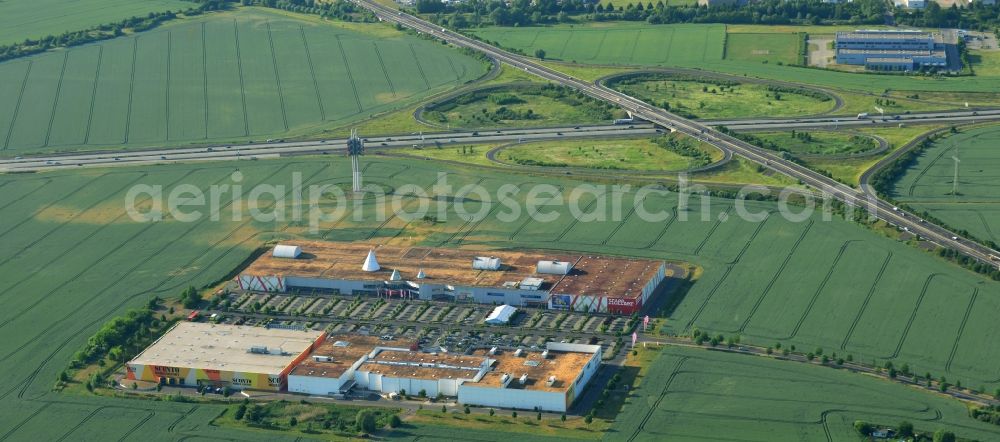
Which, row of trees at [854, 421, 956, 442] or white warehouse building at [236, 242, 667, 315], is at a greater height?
white warehouse building at [236, 242, 667, 315]

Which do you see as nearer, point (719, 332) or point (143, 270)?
point (719, 332)

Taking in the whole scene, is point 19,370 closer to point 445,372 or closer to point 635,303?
point 445,372

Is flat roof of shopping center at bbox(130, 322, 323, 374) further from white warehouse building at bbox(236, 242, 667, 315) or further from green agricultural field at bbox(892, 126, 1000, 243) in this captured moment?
green agricultural field at bbox(892, 126, 1000, 243)

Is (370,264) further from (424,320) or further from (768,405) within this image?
(768,405)

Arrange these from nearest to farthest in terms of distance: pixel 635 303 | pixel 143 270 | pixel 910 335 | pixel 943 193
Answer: pixel 910 335 < pixel 635 303 < pixel 143 270 < pixel 943 193

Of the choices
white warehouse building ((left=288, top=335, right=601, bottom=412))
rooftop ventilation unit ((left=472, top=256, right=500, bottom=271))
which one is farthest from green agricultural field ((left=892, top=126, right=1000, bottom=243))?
white warehouse building ((left=288, top=335, right=601, bottom=412))

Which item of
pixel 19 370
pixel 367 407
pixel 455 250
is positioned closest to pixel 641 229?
pixel 455 250

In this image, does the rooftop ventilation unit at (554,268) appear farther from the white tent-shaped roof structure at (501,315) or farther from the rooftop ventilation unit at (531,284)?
the white tent-shaped roof structure at (501,315)

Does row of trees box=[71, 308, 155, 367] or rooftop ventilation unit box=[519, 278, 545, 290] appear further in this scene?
rooftop ventilation unit box=[519, 278, 545, 290]
